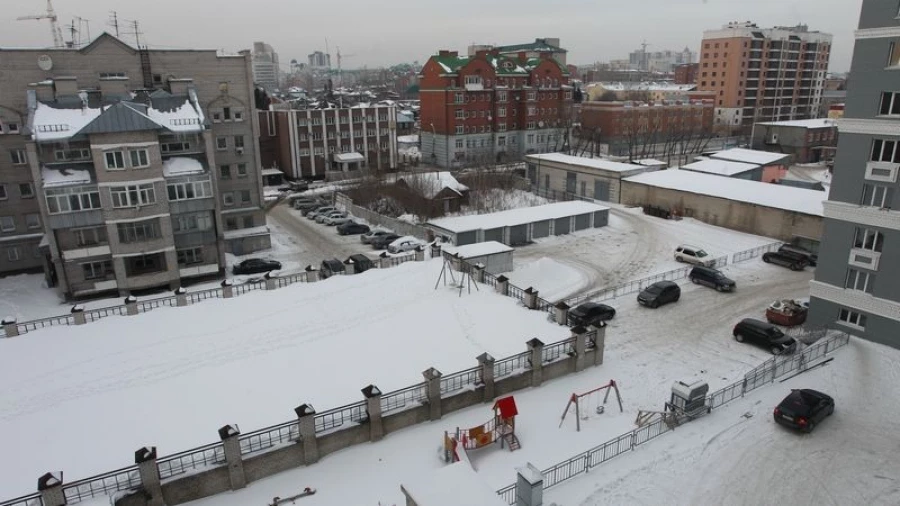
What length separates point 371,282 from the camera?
84.0ft

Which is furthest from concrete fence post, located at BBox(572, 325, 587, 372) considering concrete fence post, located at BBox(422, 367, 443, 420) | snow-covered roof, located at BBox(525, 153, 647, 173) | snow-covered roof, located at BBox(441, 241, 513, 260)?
snow-covered roof, located at BBox(525, 153, 647, 173)

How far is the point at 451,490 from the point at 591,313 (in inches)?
685

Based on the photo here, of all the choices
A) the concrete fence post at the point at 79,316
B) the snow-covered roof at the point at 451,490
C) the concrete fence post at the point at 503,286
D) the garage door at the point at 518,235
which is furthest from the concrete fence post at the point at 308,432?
the garage door at the point at 518,235

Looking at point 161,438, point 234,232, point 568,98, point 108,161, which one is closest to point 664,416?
point 161,438

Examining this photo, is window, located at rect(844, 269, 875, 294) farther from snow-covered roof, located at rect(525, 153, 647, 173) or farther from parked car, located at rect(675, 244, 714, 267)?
snow-covered roof, located at rect(525, 153, 647, 173)

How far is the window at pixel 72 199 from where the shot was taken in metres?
29.6

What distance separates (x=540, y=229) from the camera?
138 ft

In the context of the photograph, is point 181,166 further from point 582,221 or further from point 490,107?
point 490,107

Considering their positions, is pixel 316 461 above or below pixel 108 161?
below

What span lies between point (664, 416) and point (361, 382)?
9.60m

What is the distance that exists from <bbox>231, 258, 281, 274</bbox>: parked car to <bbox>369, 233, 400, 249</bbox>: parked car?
7.35m

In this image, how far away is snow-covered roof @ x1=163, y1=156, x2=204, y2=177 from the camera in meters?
32.6

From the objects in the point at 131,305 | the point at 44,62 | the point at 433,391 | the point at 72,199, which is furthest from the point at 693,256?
the point at 44,62

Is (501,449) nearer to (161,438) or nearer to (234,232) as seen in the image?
(161,438)
